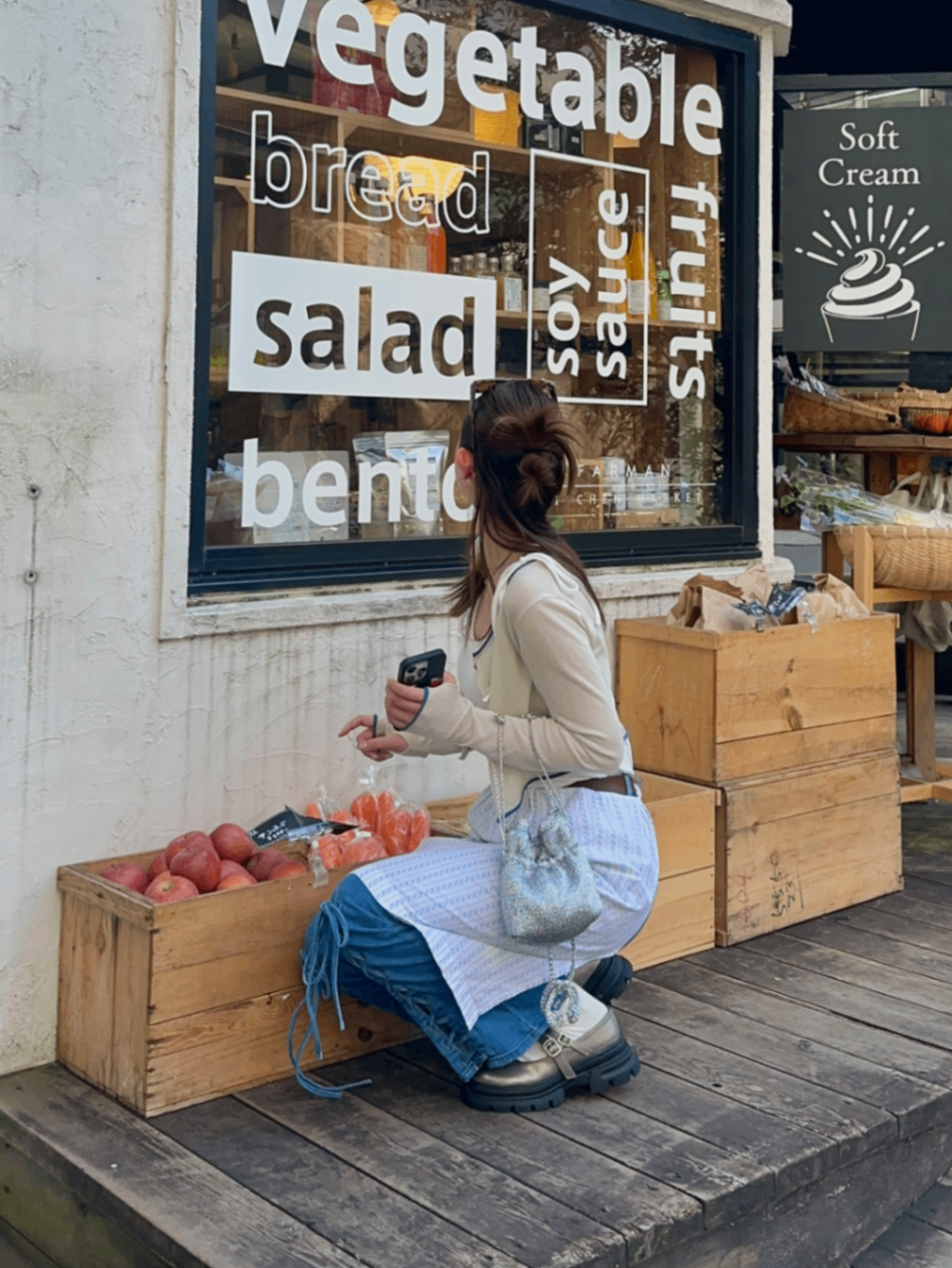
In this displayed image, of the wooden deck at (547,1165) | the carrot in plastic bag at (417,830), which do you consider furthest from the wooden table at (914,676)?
the carrot in plastic bag at (417,830)

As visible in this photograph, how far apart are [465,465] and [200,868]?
1051 mm

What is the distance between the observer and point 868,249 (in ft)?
18.0

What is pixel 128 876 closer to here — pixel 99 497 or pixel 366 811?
pixel 366 811

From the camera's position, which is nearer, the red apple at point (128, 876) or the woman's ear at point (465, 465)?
the woman's ear at point (465, 465)

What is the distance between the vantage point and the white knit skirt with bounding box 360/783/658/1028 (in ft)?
9.81

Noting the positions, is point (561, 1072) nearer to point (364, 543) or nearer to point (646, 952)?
point (646, 952)

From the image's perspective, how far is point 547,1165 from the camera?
285 cm

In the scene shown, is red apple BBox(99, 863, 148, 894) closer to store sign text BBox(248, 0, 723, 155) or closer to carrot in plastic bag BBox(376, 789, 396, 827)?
carrot in plastic bag BBox(376, 789, 396, 827)

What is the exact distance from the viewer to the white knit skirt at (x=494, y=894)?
2.99 meters

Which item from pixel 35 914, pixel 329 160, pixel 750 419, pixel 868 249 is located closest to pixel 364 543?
pixel 329 160

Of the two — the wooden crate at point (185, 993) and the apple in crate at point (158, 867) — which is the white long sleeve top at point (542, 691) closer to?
the wooden crate at point (185, 993)

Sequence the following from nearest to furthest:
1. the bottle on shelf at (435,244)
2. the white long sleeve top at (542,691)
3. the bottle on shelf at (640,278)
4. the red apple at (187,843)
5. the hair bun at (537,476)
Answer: the white long sleeve top at (542,691) → the hair bun at (537,476) → the red apple at (187,843) → the bottle on shelf at (435,244) → the bottle on shelf at (640,278)

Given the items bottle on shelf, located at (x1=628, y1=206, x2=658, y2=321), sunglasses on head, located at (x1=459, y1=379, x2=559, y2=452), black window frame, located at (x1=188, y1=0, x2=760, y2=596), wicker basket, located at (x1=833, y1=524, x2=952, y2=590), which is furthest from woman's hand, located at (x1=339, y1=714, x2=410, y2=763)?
wicker basket, located at (x1=833, y1=524, x2=952, y2=590)

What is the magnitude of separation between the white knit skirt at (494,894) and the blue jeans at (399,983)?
0.03 meters
